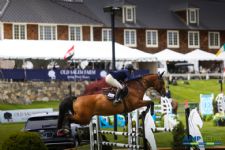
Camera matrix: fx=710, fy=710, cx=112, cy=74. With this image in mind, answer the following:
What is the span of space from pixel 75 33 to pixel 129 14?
7577 mm

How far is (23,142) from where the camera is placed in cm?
1775

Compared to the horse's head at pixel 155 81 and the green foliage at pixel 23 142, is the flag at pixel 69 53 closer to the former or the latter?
the horse's head at pixel 155 81

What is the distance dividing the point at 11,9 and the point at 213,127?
3881 centimetres

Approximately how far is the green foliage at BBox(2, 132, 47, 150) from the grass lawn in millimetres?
6348

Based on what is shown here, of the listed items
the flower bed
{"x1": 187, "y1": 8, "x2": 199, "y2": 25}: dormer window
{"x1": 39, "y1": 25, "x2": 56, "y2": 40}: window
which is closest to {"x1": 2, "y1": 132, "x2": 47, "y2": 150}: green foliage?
the flower bed

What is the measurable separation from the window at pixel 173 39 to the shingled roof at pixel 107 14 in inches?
37.1

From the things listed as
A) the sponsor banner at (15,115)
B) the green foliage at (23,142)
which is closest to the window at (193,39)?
the sponsor banner at (15,115)

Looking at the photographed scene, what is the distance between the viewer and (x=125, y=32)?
7606cm

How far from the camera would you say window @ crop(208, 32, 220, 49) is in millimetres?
83769

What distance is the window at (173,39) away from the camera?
80.1 m

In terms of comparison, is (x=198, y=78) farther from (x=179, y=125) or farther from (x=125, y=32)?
(x=179, y=125)

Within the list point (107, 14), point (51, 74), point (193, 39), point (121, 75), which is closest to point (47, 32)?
point (107, 14)

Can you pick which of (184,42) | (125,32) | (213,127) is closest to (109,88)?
(213,127)

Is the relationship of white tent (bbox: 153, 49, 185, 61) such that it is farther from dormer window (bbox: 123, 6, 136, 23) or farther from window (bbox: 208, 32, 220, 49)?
window (bbox: 208, 32, 220, 49)
